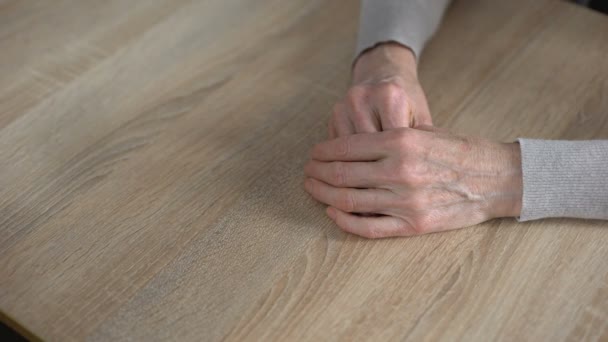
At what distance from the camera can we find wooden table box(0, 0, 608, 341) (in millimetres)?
743

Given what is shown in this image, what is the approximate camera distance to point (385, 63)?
1.03 meters

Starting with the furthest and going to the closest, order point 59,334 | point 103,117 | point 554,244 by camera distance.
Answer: point 103,117 → point 554,244 → point 59,334

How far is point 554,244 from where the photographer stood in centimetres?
82

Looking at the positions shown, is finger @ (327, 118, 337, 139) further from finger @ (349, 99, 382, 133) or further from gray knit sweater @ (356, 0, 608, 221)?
gray knit sweater @ (356, 0, 608, 221)

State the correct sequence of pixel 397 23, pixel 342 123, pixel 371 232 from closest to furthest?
pixel 371 232 → pixel 342 123 → pixel 397 23

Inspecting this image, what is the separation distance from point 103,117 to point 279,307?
44 centimetres

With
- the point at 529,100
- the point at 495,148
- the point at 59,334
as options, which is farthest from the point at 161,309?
the point at 529,100

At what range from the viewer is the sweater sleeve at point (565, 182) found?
2.74 feet

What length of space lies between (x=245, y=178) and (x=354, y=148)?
0.53 ft

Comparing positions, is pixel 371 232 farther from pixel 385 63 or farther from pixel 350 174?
pixel 385 63

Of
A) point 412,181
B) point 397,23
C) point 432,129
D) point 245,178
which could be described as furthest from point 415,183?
point 397,23

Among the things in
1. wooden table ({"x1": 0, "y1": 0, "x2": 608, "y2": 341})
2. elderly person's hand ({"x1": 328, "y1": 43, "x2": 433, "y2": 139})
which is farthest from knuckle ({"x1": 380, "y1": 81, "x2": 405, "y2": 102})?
wooden table ({"x1": 0, "y1": 0, "x2": 608, "y2": 341})

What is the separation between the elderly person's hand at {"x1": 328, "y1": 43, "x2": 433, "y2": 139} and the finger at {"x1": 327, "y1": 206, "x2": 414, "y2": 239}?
0.14 metres

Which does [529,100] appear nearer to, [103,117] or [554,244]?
[554,244]
